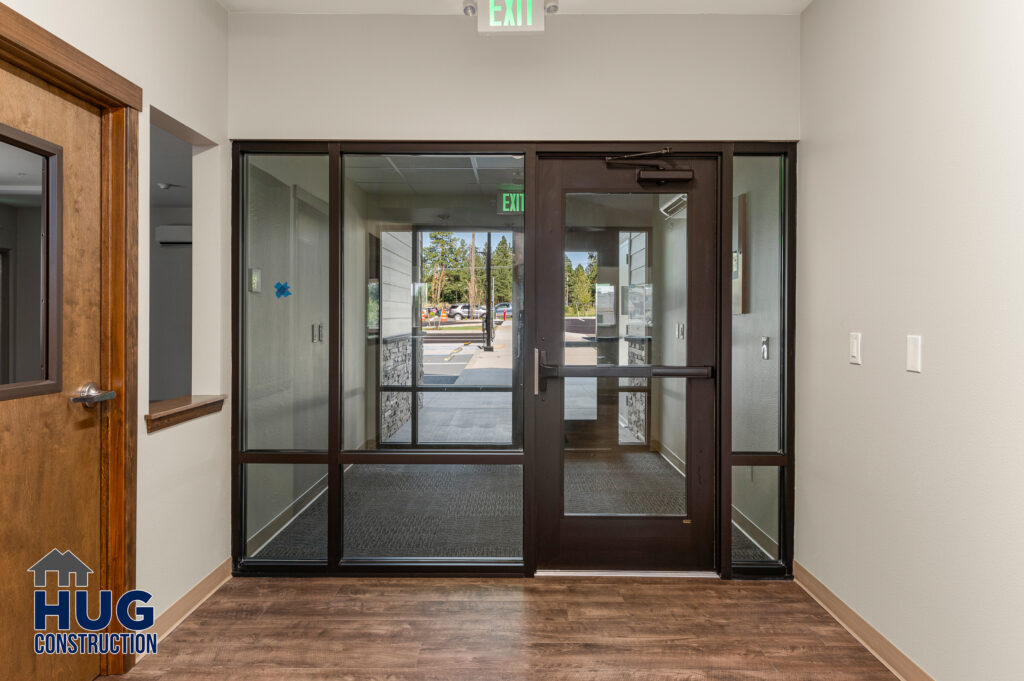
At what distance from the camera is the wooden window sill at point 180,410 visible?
2238 mm

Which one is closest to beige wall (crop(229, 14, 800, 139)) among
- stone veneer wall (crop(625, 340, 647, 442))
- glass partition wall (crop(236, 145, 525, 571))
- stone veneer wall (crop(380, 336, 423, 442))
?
glass partition wall (crop(236, 145, 525, 571))

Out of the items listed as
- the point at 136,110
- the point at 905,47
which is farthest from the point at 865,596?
the point at 136,110

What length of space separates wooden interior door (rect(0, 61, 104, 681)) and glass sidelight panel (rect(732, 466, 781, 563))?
2663mm

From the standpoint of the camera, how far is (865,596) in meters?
2.29

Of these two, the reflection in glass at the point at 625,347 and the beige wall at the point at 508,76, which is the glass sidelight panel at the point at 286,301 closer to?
the beige wall at the point at 508,76

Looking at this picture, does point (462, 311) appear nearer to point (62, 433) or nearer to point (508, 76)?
point (508, 76)

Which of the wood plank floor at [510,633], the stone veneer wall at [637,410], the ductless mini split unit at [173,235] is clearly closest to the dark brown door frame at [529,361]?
the wood plank floor at [510,633]

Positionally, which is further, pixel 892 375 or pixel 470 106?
pixel 470 106

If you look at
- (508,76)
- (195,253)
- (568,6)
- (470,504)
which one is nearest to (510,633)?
(470,504)

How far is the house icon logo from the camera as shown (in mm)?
1812

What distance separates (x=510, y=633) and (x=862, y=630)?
137cm

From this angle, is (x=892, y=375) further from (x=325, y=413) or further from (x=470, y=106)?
(x=325, y=413)

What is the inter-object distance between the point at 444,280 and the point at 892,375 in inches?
74.7

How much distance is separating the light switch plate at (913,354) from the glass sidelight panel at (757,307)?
84 centimetres
